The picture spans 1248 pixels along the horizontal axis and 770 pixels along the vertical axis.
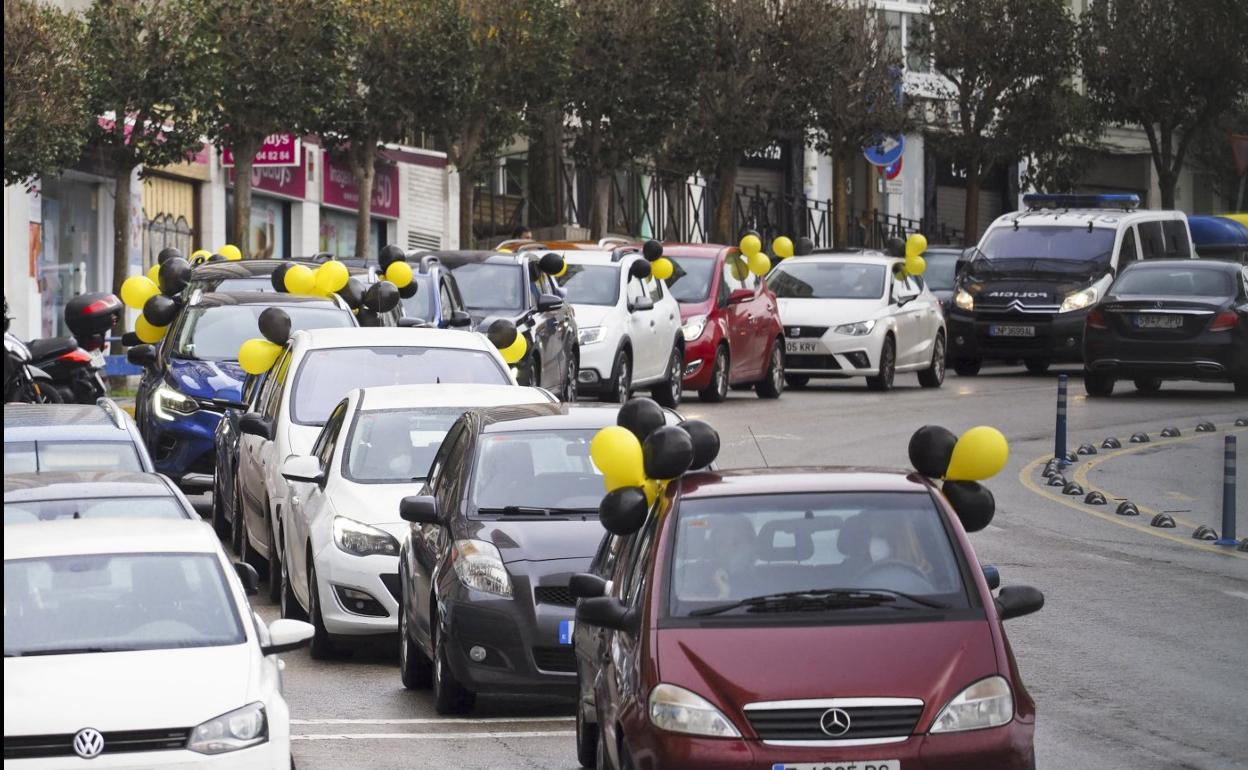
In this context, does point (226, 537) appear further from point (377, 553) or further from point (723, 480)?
point (723, 480)

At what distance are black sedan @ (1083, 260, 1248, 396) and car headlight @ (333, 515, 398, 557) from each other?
1826 cm

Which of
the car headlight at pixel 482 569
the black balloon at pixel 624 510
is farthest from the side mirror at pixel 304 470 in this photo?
the black balloon at pixel 624 510

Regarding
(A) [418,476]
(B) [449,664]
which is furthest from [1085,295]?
(B) [449,664]

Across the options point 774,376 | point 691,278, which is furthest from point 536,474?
point 774,376

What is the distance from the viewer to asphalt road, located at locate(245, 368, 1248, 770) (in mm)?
10391

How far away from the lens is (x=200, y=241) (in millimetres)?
40969

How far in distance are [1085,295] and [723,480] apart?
24609 millimetres

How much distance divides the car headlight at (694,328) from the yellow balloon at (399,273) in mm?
6055

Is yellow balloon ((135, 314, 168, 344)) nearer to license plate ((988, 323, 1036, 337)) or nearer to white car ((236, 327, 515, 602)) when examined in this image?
white car ((236, 327, 515, 602))

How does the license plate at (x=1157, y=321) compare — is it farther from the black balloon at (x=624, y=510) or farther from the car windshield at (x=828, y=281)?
the black balloon at (x=624, y=510)

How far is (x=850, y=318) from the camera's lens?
30.8 metres

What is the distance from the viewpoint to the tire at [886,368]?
3109 cm

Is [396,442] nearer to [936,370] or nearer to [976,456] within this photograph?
[976,456]

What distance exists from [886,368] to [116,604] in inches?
896
